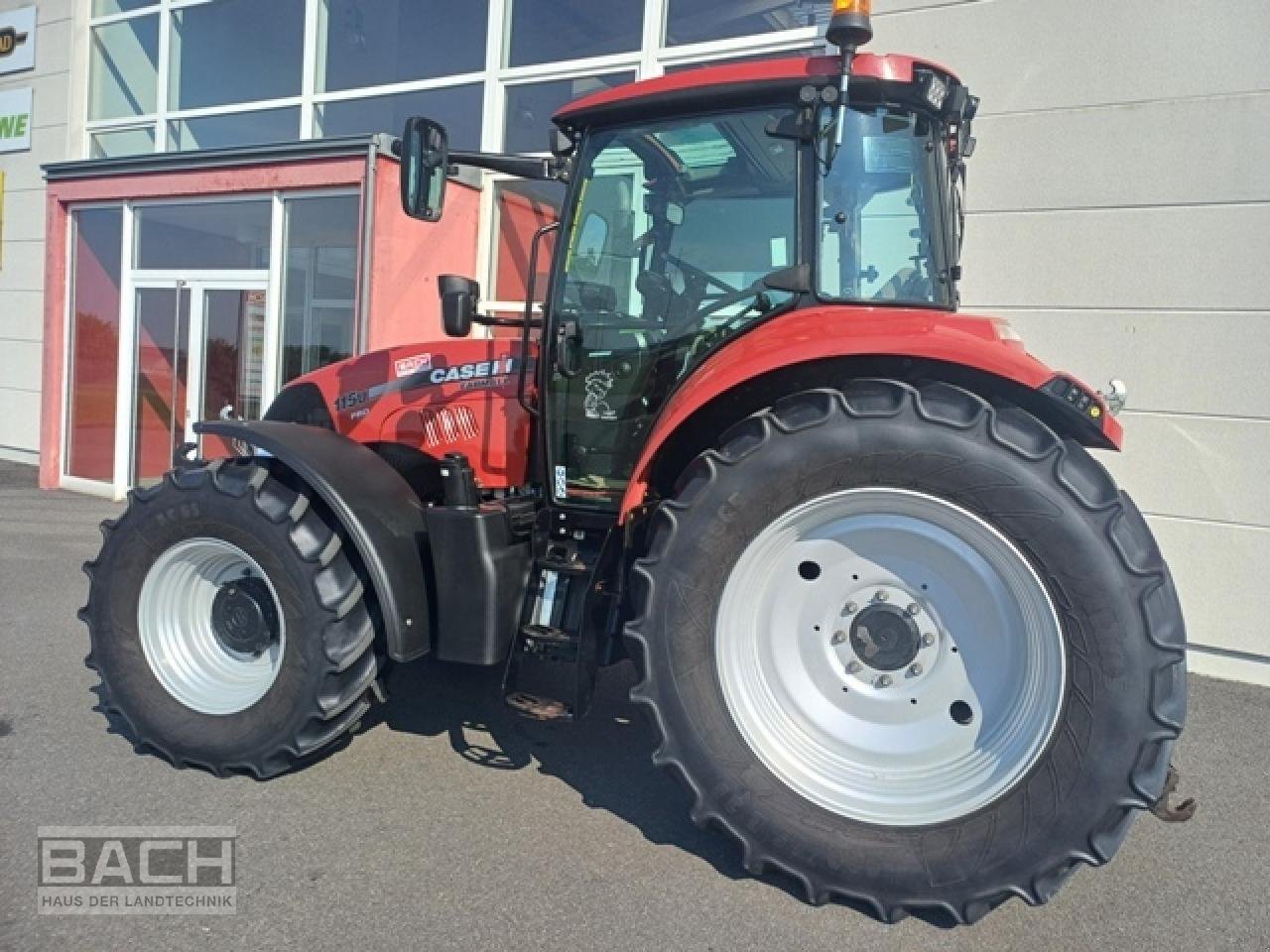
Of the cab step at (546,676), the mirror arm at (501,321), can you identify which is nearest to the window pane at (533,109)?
the mirror arm at (501,321)

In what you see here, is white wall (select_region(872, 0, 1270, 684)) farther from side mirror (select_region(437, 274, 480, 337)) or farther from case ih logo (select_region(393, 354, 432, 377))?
side mirror (select_region(437, 274, 480, 337))

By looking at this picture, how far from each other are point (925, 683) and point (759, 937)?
0.81 metres

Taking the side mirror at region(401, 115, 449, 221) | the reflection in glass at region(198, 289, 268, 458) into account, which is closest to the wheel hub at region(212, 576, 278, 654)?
the side mirror at region(401, 115, 449, 221)

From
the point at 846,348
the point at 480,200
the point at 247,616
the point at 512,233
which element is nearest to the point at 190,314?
the point at 480,200

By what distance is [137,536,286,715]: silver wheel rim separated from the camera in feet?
10.7

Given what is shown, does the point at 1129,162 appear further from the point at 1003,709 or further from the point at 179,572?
the point at 179,572

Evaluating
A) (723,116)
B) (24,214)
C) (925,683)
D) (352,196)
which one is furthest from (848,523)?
(24,214)

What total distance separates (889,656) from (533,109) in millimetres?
6475

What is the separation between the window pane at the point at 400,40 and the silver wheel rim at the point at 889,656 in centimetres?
671

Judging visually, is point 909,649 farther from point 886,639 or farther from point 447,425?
point 447,425

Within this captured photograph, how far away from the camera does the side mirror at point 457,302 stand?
10.1 feet

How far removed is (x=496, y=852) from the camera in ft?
8.99

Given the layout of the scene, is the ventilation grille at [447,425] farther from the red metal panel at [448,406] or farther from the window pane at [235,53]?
the window pane at [235,53]

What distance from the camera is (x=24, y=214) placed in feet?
34.5
